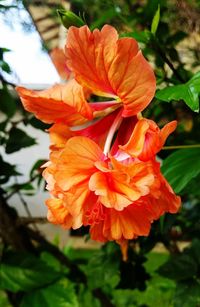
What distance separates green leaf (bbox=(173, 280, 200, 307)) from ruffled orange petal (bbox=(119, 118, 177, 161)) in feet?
2.09

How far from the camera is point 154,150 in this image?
39 cm

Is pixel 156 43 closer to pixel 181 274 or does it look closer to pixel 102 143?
pixel 102 143

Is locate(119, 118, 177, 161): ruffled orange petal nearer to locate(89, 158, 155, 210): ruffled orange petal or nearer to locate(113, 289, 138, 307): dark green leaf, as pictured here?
locate(89, 158, 155, 210): ruffled orange petal

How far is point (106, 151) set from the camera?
0.44m

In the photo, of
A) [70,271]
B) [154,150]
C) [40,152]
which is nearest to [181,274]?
[70,271]

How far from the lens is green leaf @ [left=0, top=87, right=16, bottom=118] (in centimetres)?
113

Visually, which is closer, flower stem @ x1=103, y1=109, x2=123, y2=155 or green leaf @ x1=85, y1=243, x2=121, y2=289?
flower stem @ x1=103, y1=109, x2=123, y2=155

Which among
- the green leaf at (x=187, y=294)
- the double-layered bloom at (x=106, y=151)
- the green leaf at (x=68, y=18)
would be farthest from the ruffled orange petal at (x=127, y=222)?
the green leaf at (x=187, y=294)

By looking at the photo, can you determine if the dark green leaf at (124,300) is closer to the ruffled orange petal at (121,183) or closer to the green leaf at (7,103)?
the green leaf at (7,103)

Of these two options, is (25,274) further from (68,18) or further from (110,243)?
(68,18)

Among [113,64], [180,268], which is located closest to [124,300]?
[180,268]

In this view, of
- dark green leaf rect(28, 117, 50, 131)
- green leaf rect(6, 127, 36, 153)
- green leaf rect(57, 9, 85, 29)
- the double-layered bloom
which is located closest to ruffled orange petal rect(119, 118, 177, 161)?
the double-layered bloom

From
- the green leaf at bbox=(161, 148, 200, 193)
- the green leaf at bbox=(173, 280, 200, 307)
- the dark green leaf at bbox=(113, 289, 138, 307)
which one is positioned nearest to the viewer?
the green leaf at bbox=(161, 148, 200, 193)

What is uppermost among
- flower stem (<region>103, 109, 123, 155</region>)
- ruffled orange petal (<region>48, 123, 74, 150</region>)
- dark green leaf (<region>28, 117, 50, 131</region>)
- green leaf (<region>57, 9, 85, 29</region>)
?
green leaf (<region>57, 9, 85, 29</region>)
